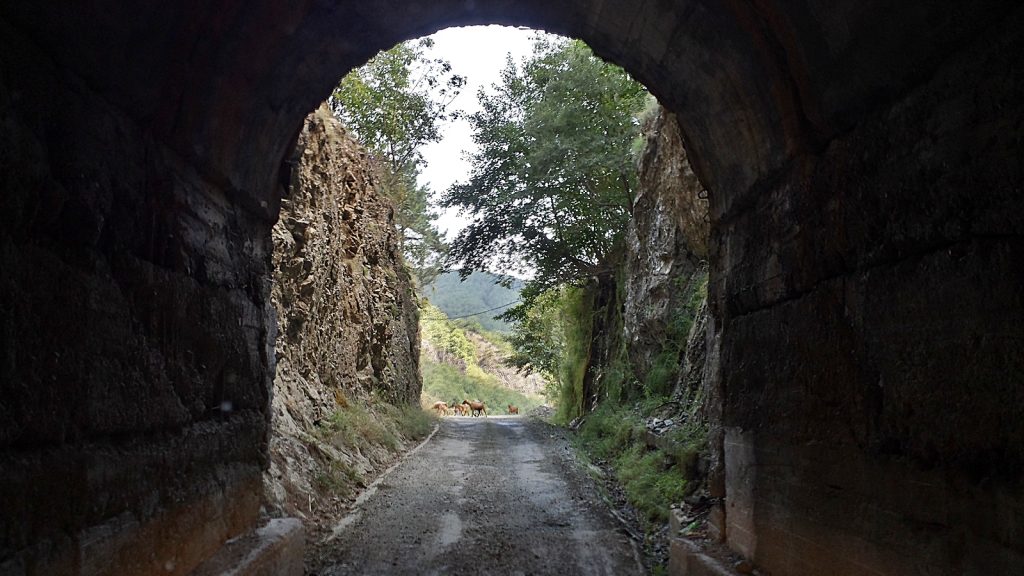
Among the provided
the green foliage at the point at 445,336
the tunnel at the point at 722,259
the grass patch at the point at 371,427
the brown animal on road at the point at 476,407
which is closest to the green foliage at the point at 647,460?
the tunnel at the point at 722,259

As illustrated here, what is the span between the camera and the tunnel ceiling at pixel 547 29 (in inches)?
122

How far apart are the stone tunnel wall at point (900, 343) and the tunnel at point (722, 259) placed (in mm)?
14

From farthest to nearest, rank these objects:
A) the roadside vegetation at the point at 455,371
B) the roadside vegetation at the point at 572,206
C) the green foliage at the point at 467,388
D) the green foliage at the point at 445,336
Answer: the green foliage at the point at 445,336, the roadside vegetation at the point at 455,371, the green foliage at the point at 467,388, the roadside vegetation at the point at 572,206

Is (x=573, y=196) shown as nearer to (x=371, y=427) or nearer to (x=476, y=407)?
(x=371, y=427)

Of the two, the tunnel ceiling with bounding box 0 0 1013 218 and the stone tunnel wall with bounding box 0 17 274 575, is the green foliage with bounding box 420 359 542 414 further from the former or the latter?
the stone tunnel wall with bounding box 0 17 274 575

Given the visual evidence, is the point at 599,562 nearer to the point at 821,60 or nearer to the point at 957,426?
the point at 957,426

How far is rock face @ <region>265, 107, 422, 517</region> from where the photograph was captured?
8820 mm

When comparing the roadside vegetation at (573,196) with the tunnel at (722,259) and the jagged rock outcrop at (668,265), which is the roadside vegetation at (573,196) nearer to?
the jagged rock outcrop at (668,265)

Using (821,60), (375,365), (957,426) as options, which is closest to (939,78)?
(821,60)

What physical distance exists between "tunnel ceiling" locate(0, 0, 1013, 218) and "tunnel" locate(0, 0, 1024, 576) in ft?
0.06

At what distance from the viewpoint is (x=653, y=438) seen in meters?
9.92

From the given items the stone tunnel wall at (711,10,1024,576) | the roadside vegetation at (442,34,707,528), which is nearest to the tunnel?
the stone tunnel wall at (711,10,1024,576)

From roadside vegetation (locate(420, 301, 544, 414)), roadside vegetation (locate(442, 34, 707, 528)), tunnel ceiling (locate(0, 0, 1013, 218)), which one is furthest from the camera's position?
roadside vegetation (locate(420, 301, 544, 414))

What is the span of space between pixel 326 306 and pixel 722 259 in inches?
344
